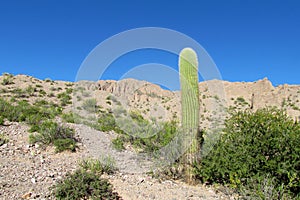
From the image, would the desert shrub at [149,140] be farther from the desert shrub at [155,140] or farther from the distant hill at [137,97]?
the distant hill at [137,97]

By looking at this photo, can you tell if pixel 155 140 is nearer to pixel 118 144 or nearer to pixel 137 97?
pixel 118 144

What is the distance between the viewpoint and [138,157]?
7.71m

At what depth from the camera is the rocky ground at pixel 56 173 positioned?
4977 millimetres

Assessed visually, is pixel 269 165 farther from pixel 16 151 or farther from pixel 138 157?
pixel 16 151

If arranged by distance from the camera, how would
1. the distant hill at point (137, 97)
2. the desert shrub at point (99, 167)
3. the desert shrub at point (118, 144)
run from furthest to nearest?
the distant hill at point (137, 97), the desert shrub at point (118, 144), the desert shrub at point (99, 167)

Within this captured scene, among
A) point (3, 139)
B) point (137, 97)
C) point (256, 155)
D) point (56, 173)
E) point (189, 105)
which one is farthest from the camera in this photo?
point (137, 97)

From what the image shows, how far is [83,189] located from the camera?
182 inches

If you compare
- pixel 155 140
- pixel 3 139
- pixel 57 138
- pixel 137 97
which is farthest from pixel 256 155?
pixel 137 97

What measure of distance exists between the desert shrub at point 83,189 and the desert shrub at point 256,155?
200 centimetres

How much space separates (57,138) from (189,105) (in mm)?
4055

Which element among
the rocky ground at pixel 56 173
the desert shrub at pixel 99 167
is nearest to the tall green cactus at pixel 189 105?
the rocky ground at pixel 56 173

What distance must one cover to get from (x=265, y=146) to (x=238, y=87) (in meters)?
32.8

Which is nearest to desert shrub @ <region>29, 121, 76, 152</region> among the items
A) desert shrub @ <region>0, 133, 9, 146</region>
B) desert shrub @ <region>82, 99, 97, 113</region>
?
desert shrub @ <region>0, 133, 9, 146</region>

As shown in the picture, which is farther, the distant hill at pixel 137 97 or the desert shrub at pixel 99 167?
the distant hill at pixel 137 97
